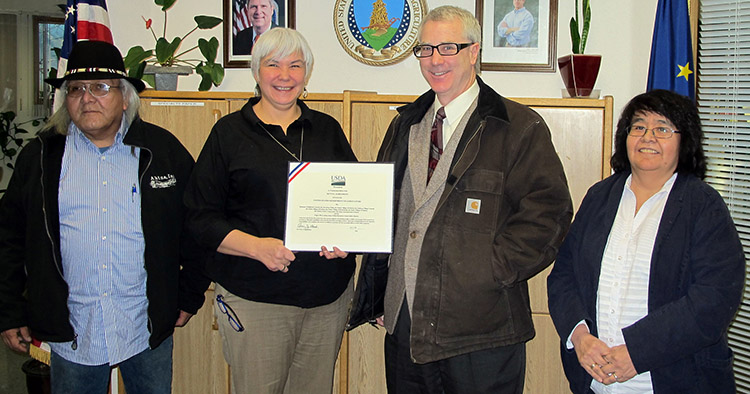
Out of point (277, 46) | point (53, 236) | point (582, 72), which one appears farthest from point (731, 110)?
point (53, 236)

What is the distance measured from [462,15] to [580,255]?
990mm

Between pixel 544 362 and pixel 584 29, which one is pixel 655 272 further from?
pixel 584 29

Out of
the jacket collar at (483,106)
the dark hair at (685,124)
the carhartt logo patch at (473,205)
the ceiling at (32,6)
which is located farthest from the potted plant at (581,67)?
the ceiling at (32,6)

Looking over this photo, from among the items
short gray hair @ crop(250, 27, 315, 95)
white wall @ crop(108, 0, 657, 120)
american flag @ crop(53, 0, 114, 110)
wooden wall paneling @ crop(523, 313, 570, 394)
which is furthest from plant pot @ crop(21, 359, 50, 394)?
wooden wall paneling @ crop(523, 313, 570, 394)

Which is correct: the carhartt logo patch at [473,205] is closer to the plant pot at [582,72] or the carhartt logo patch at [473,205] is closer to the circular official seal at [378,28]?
the plant pot at [582,72]

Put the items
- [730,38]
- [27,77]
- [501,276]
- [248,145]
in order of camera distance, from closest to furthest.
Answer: [501,276] → [248,145] → [730,38] → [27,77]

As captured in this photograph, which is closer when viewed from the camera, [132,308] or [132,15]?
[132,308]

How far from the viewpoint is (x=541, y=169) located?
1.92 metres

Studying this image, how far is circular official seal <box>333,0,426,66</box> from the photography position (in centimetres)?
360

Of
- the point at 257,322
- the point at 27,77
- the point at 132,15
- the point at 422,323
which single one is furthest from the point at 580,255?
the point at 27,77

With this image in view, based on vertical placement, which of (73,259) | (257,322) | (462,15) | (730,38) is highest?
(730,38)

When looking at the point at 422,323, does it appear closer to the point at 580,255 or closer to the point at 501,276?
the point at 501,276

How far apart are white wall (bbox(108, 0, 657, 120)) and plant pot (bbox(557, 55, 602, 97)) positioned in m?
0.48

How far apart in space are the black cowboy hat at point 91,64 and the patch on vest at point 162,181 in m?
0.43
